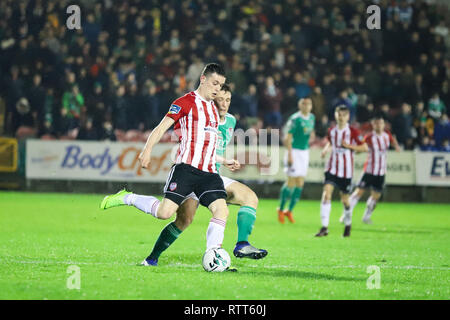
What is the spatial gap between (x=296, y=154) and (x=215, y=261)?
7322 millimetres

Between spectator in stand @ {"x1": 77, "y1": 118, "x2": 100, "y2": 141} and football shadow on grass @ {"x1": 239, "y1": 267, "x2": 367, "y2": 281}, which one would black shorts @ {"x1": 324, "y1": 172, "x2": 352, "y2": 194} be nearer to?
football shadow on grass @ {"x1": 239, "y1": 267, "x2": 367, "y2": 281}

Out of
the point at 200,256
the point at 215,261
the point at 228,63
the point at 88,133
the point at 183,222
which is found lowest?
the point at 200,256

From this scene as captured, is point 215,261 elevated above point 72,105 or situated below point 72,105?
below

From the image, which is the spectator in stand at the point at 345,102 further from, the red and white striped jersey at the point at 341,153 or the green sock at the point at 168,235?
the green sock at the point at 168,235

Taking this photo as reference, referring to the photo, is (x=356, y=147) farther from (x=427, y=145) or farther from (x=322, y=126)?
(x=427, y=145)

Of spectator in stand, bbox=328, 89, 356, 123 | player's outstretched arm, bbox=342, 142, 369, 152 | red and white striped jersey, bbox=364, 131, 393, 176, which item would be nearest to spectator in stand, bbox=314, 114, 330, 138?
spectator in stand, bbox=328, 89, 356, 123

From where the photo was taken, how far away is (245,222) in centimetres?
725

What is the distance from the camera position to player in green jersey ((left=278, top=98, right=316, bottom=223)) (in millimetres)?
13174

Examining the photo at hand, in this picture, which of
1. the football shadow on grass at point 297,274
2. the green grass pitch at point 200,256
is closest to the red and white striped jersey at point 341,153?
the green grass pitch at point 200,256

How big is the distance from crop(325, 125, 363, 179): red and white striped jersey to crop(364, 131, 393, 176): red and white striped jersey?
79.9 inches

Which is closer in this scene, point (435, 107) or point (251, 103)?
point (251, 103)

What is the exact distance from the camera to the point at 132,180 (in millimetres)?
18078

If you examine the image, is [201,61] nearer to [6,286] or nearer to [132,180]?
[132,180]

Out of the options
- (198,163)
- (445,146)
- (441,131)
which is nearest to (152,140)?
(198,163)
